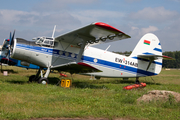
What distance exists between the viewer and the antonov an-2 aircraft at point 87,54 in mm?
9352

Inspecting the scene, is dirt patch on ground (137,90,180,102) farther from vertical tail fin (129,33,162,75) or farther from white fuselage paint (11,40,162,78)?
vertical tail fin (129,33,162,75)

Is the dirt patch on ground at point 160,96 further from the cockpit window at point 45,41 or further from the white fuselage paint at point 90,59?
the cockpit window at point 45,41

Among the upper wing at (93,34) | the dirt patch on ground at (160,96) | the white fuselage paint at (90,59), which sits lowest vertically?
the dirt patch on ground at (160,96)

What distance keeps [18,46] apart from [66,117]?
6.41 meters

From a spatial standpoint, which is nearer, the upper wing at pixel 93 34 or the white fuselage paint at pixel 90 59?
the upper wing at pixel 93 34

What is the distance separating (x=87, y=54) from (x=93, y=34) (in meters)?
2.35

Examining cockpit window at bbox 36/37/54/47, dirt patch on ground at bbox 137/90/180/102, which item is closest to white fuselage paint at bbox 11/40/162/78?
cockpit window at bbox 36/37/54/47

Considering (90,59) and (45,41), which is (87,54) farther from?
(45,41)

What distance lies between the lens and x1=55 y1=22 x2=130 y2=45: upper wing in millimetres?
8229

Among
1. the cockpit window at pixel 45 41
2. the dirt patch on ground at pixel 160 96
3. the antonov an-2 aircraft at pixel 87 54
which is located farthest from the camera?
the cockpit window at pixel 45 41

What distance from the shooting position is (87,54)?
1149 centimetres

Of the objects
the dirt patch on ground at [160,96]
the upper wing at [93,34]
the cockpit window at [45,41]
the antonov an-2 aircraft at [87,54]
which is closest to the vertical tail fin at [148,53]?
the antonov an-2 aircraft at [87,54]

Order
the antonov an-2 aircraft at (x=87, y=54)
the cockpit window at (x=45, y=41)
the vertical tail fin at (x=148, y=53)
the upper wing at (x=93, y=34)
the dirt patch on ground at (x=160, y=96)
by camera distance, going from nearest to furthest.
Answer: the dirt patch on ground at (x=160, y=96)
the upper wing at (x=93, y=34)
the antonov an-2 aircraft at (x=87, y=54)
the cockpit window at (x=45, y=41)
the vertical tail fin at (x=148, y=53)

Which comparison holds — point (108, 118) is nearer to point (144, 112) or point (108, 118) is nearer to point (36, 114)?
point (144, 112)
